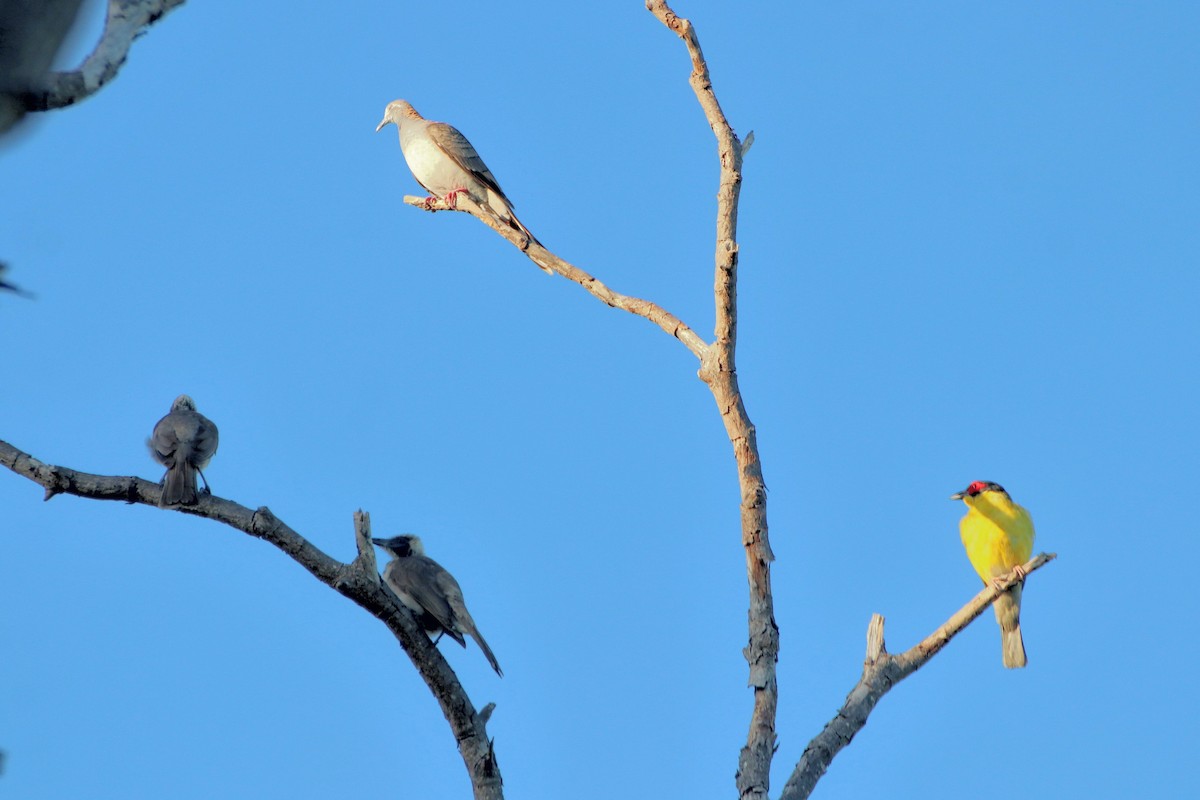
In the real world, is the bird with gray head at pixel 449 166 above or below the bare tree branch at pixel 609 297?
above

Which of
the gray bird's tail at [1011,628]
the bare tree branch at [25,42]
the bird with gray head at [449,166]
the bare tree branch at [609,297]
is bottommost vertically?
the bare tree branch at [25,42]

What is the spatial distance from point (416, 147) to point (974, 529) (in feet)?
22.5

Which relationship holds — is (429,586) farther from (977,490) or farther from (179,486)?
(977,490)

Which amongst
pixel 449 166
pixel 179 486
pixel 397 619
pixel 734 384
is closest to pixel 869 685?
pixel 734 384

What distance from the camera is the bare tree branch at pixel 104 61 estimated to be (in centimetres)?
243

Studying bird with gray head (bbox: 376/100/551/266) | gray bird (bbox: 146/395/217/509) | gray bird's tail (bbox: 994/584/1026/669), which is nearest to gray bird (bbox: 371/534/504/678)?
gray bird (bbox: 146/395/217/509)

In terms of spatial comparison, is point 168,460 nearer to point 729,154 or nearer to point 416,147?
point 729,154

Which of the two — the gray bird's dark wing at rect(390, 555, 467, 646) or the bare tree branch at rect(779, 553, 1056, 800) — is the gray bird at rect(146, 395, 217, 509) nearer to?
the gray bird's dark wing at rect(390, 555, 467, 646)

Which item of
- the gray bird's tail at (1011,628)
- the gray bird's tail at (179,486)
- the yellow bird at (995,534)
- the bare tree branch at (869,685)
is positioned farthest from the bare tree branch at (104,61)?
the yellow bird at (995,534)

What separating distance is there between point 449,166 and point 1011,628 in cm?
698

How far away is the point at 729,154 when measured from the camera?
7.05m

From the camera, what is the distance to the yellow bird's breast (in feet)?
33.8

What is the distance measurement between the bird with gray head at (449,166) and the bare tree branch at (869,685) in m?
6.63

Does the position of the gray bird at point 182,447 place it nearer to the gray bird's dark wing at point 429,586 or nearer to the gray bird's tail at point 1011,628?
the gray bird's dark wing at point 429,586
